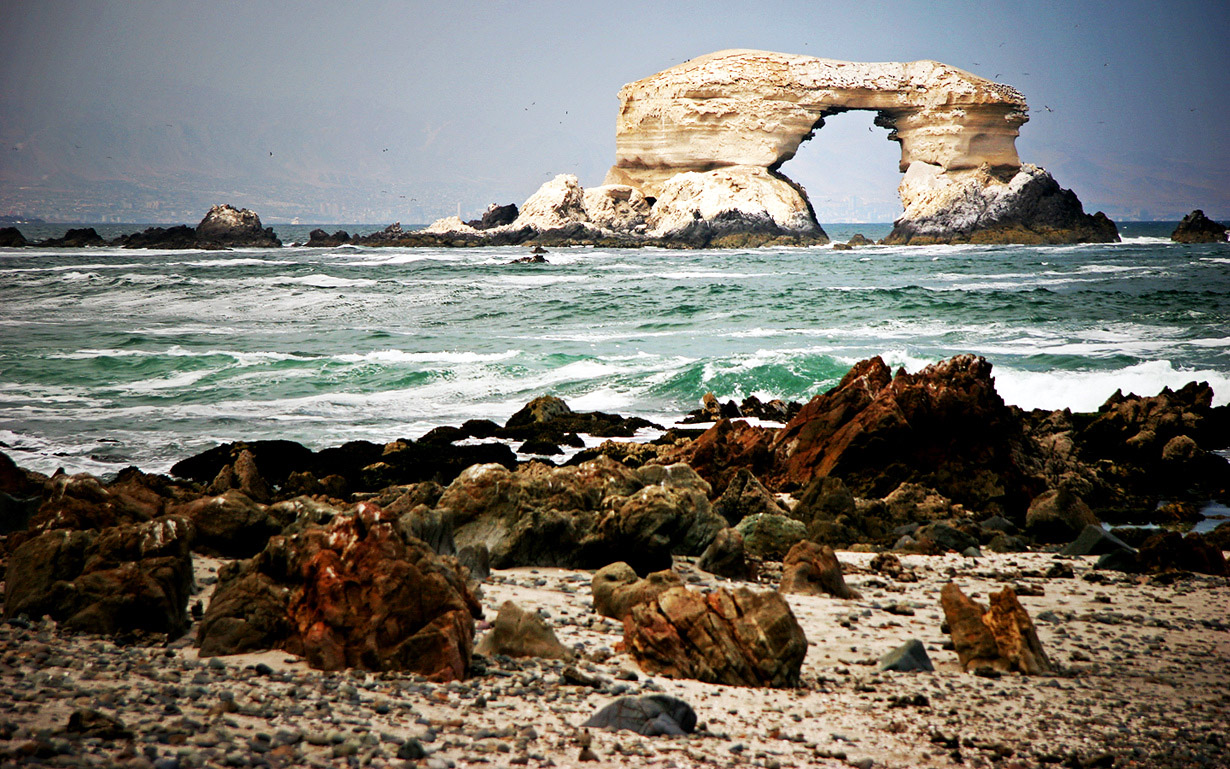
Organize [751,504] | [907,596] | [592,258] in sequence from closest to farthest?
[907,596] → [751,504] → [592,258]

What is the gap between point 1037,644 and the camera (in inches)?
151

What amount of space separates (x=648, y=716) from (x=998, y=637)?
1.85m

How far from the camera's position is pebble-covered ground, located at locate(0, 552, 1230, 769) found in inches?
100

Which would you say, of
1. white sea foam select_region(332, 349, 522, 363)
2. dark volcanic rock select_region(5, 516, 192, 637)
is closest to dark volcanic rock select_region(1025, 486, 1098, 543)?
dark volcanic rock select_region(5, 516, 192, 637)

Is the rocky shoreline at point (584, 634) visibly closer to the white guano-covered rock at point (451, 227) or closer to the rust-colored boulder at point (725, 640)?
the rust-colored boulder at point (725, 640)

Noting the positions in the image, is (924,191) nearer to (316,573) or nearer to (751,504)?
(751,504)

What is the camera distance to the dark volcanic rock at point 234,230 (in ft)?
191

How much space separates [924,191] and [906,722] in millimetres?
60232

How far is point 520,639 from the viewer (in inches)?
141

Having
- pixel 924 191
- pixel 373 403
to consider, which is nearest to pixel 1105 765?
pixel 373 403

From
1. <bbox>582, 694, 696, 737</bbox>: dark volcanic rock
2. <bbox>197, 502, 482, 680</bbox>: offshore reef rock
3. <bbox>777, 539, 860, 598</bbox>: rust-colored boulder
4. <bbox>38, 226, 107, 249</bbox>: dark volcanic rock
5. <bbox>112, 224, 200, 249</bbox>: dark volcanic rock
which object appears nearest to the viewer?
<bbox>582, 694, 696, 737</bbox>: dark volcanic rock

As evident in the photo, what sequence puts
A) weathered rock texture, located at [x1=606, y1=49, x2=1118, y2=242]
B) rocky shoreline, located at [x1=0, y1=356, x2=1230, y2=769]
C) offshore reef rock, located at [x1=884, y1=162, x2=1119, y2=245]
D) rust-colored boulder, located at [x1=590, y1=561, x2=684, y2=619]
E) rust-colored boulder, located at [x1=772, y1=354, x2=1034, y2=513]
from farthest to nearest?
1. weathered rock texture, located at [x1=606, y1=49, x2=1118, y2=242]
2. offshore reef rock, located at [x1=884, y1=162, x2=1119, y2=245]
3. rust-colored boulder, located at [x1=772, y1=354, x2=1034, y2=513]
4. rust-colored boulder, located at [x1=590, y1=561, x2=684, y2=619]
5. rocky shoreline, located at [x1=0, y1=356, x2=1230, y2=769]

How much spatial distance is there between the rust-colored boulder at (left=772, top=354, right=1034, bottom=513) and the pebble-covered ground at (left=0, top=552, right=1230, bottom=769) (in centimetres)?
366

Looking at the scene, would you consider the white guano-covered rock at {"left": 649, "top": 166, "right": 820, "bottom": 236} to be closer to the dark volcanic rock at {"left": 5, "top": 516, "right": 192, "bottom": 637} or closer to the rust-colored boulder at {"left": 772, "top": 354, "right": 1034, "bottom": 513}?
the rust-colored boulder at {"left": 772, "top": 354, "right": 1034, "bottom": 513}
